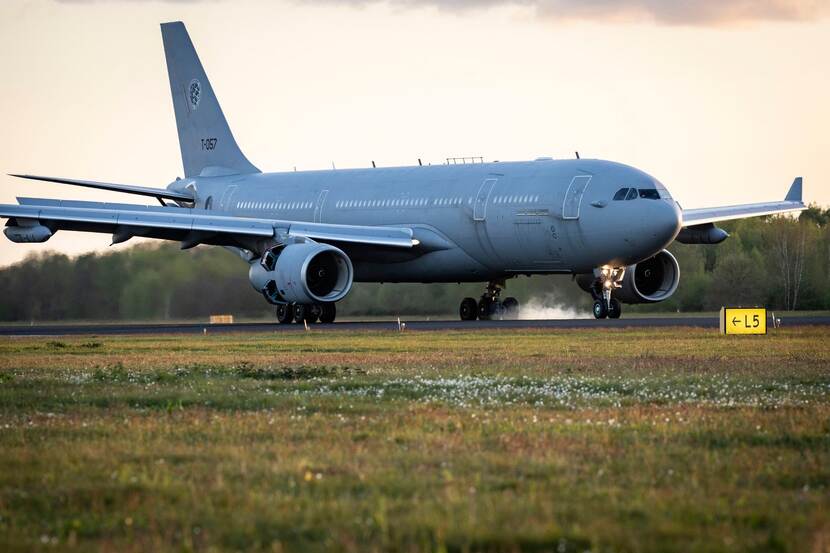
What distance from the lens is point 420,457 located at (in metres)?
11.2

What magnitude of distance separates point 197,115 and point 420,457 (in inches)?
1767

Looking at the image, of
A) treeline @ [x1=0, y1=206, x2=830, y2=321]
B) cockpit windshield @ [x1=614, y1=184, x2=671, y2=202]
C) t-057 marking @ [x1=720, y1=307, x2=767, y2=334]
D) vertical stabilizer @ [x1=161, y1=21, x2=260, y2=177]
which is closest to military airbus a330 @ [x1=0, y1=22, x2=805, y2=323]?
cockpit windshield @ [x1=614, y1=184, x2=671, y2=202]

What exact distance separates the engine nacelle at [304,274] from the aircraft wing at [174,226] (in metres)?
1.03

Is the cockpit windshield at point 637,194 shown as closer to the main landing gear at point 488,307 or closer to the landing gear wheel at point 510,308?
the main landing gear at point 488,307

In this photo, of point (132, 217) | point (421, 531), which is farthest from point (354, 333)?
point (421, 531)

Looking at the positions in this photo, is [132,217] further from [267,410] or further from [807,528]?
[807,528]

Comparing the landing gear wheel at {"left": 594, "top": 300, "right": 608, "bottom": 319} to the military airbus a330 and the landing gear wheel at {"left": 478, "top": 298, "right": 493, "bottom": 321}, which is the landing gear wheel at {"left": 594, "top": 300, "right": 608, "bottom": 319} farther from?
the landing gear wheel at {"left": 478, "top": 298, "right": 493, "bottom": 321}

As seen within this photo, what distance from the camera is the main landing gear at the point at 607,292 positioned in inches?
1561

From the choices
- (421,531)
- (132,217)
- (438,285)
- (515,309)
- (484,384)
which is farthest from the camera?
(438,285)

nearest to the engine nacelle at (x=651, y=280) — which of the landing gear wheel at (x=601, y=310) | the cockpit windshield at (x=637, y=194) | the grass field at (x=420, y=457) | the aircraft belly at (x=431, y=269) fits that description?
the landing gear wheel at (x=601, y=310)

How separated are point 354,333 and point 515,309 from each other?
13.1 metres

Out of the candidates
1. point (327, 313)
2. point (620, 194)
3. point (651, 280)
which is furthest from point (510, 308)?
point (620, 194)

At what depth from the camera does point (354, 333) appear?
3459 cm

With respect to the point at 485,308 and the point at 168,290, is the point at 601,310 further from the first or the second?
the point at 168,290
